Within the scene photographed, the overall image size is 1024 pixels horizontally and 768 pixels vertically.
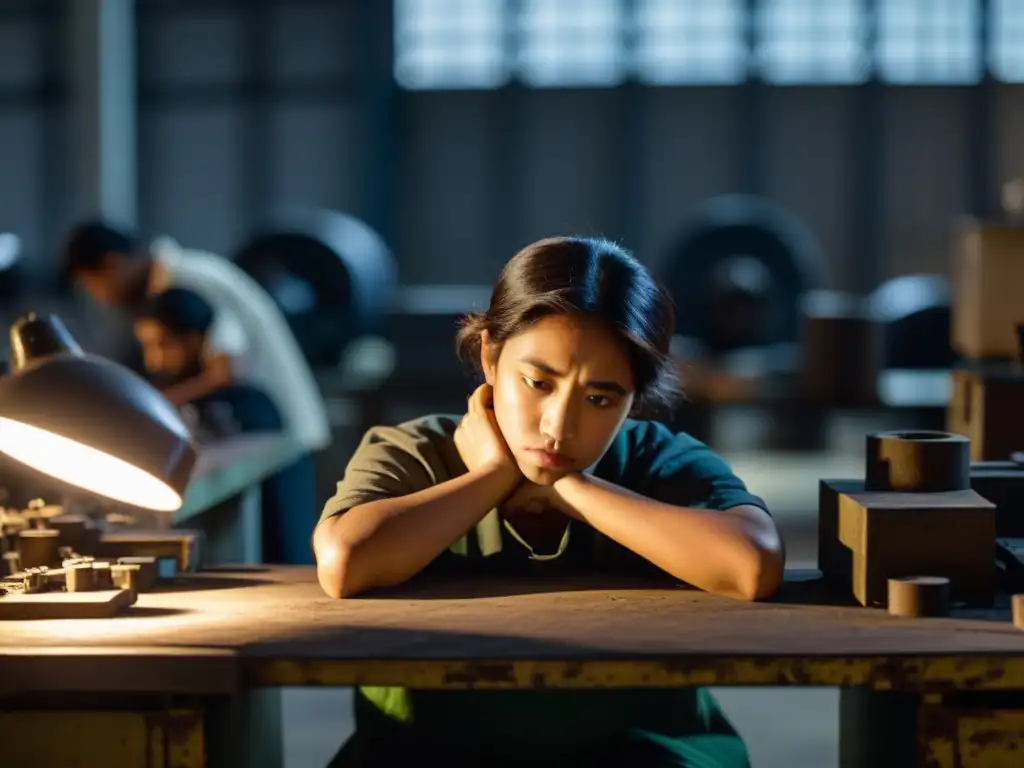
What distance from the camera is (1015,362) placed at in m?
2.98

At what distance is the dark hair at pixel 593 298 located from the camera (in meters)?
1.73

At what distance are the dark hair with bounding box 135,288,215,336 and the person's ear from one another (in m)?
2.13

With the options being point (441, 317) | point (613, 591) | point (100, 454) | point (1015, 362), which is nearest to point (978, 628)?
point (613, 591)

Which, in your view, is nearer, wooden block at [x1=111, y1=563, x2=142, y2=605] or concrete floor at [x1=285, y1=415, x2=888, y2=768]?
wooden block at [x1=111, y1=563, x2=142, y2=605]

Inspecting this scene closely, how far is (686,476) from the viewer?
1.87m

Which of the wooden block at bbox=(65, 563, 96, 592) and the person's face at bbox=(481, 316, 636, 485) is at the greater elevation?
the person's face at bbox=(481, 316, 636, 485)

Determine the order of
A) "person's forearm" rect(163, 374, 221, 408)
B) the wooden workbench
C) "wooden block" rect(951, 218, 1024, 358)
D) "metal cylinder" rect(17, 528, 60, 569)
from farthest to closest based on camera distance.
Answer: "person's forearm" rect(163, 374, 221, 408) < "wooden block" rect(951, 218, 1024, 358) < "metal cylinder" rect(17, 528, 60, 569) < the wooden workbench

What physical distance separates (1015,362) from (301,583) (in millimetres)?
1738

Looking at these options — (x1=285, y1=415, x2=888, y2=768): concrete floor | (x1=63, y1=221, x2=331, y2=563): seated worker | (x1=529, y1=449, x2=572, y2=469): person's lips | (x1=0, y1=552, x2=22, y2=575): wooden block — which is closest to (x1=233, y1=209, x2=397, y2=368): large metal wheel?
(x1=63, y1=221, x2=331, y2=563): seated worker

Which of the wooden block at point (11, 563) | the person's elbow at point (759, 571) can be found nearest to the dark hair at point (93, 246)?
the wooden block at point (11, 563)

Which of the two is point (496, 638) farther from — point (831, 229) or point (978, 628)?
point (831, 229)

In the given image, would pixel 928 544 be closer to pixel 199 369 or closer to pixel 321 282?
pixel 199 369

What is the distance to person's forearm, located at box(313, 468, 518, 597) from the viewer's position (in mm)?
1724

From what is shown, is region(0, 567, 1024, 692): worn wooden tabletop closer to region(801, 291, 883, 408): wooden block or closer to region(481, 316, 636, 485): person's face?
region(481, 316, 636, 485): person's face
